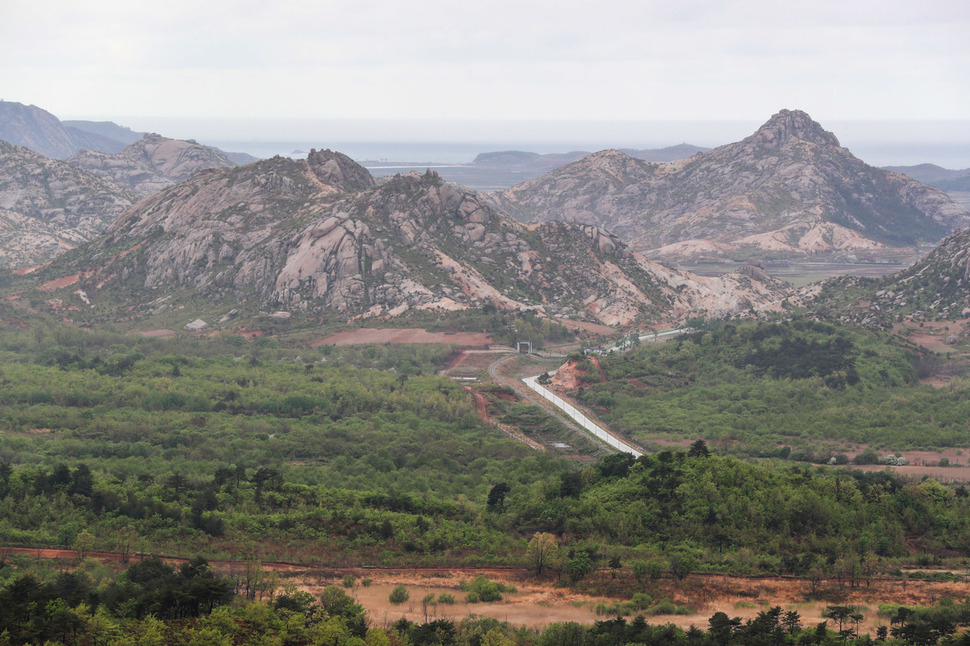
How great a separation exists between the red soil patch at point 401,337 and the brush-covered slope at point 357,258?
7275mm

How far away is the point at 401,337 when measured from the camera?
130 meters

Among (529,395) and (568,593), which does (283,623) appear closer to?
(568,593)

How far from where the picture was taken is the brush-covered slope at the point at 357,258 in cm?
14362

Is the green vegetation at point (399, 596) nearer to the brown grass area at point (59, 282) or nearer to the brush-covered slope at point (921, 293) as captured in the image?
the brush-covered slope at point (921, 293)

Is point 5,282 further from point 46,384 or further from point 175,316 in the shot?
point 46,384

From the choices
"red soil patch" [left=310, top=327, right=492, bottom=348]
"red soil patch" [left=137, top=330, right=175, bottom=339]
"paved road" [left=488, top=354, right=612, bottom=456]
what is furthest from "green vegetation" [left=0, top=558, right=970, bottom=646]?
"red soil patch" [left=137, top=330, right=175, bottom=339]

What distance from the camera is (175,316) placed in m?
140

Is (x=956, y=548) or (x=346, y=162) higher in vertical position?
(x=346, y=162)

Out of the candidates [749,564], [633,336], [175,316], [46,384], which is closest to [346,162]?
[175,316]

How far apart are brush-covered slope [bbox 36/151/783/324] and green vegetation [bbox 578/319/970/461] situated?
3330 cm

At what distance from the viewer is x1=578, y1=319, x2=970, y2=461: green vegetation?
286 feet

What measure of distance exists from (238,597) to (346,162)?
14511 cm

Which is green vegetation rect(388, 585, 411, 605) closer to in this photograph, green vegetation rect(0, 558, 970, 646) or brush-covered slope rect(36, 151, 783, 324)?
green vegetation rect(0, 558, 970, 646)

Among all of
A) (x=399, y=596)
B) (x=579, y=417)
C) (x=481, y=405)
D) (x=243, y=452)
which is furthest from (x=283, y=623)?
(x=579, y=417)
